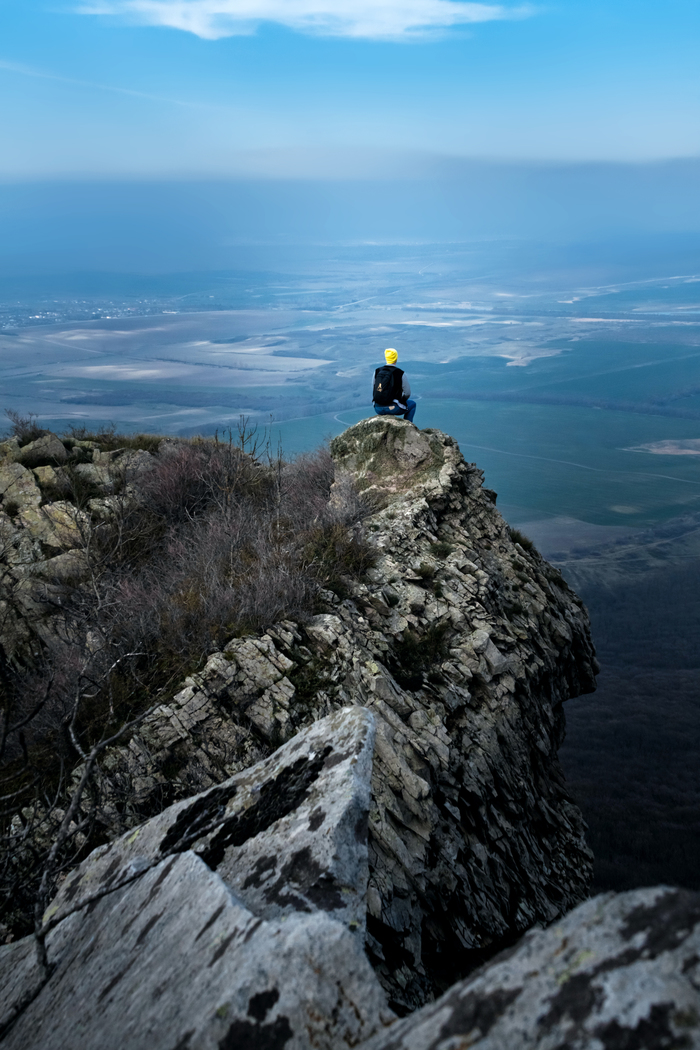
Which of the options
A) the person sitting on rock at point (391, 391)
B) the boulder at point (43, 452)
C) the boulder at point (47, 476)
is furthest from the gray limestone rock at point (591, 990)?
the boulder at point (43, 452)

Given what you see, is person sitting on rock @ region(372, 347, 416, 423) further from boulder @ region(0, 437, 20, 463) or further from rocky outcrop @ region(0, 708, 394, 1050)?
rocky outcrop @ region(0, 708, 394, 1050)

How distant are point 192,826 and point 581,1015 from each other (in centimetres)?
265

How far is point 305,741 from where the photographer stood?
12.0 feet

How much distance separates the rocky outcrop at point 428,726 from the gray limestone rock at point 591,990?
163 inches

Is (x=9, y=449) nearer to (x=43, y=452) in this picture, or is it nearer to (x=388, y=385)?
(x=43, y=452)

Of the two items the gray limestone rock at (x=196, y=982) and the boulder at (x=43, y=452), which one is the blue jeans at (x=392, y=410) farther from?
the gray limestone rock at (x=196, y=982)

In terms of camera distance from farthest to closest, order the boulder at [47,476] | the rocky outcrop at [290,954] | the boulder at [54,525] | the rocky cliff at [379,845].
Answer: the boulder at [47,476] < the boulder at [54,525] < the rocky cliff at [379,845] < the rocky outcrop at [290,954]

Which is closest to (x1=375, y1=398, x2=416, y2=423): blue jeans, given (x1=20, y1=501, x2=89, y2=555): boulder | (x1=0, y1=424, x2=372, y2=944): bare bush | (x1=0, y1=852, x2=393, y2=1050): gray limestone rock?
(x1=0, y1=424, x2=372, y2=944): bare bush

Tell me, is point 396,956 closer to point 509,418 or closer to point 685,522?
point 685,522

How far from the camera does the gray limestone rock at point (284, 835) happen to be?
261 cm

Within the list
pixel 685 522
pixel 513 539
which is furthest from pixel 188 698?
pixel 685 522

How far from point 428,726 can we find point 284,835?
5.55 metres

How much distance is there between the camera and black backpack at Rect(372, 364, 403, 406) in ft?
45.8

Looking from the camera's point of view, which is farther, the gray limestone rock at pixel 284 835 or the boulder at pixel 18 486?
the boulder at pixel 18 486
